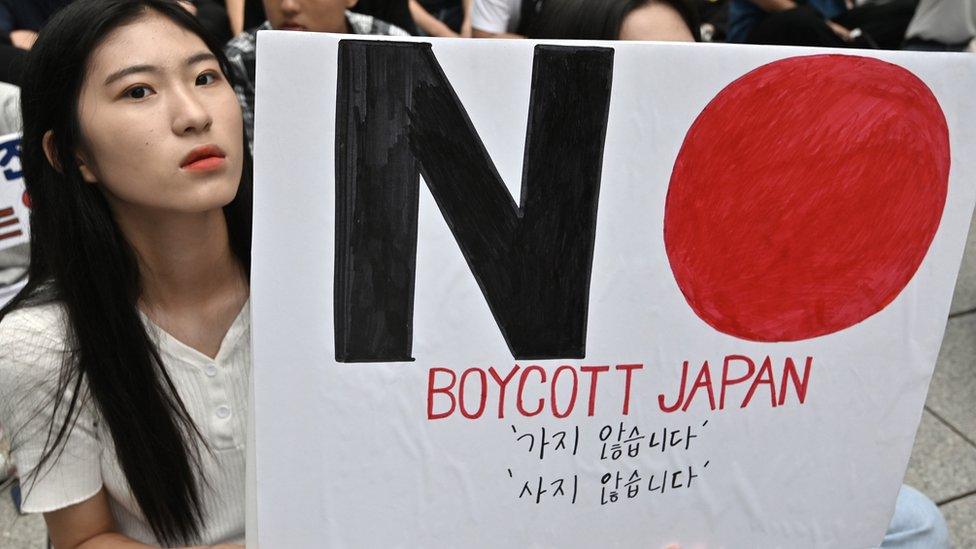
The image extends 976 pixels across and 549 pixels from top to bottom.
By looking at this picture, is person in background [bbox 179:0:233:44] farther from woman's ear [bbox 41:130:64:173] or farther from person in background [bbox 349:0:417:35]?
woman's ear [bbox 41:130:64:173]

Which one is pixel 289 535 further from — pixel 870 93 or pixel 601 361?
pixel 870 93

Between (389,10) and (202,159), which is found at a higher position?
(389,10)

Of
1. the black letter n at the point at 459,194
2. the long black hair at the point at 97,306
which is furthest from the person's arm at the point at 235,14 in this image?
the black letter n at the point at 459,194

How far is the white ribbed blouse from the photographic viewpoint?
1065mm

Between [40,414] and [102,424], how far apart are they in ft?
0.23

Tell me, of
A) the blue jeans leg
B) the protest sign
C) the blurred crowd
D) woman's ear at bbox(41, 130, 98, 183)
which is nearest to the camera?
woman's ear at bbox(41, 130, 98, 183)

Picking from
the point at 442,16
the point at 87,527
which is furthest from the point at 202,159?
the point at 442,16

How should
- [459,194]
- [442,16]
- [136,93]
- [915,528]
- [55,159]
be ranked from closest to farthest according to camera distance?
[459,194] → [136,93] → [55,159] → [915,528] → [442,16]

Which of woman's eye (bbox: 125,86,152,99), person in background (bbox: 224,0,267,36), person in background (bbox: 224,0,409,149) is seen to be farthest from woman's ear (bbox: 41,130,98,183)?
person in background (bbox: 224,0,267,36)

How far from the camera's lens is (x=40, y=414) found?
107cm

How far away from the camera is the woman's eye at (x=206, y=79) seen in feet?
3.23

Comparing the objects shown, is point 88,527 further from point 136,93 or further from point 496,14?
point 496,14

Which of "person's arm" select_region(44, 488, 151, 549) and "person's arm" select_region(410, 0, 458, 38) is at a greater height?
"person's arm" select_region(410, 0, 458, 38)

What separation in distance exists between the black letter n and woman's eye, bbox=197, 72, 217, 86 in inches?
10.8
